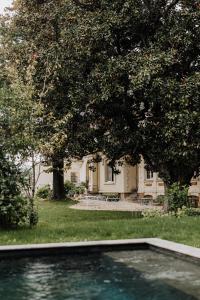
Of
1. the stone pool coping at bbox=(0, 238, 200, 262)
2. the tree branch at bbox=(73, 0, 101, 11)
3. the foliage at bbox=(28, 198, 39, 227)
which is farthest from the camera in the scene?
the tree branch at bbox=(73, 0, 101, 11)

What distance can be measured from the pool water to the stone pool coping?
0.23m

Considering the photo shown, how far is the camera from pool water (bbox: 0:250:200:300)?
8.66 m

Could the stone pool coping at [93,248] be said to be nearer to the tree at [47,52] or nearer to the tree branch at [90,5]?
the tree at [47,52]

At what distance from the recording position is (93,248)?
12984mm

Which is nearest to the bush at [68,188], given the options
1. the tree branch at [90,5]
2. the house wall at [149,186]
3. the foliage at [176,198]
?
the house wall at [149,186]

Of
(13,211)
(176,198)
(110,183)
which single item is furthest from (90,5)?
(110,183)

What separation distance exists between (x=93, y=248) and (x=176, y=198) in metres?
11.9

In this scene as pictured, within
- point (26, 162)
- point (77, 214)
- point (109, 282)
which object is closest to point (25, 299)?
point (109, 282)

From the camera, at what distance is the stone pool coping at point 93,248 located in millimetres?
12305

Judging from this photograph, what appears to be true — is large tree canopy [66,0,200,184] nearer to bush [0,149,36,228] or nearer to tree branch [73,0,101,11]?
tree branch [73,0,101,11]

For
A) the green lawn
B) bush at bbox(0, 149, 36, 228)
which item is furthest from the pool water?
bush at bbox(0, 149, 36, 228)

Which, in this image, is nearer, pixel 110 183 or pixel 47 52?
pixel 47 52

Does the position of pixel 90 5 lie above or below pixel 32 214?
above

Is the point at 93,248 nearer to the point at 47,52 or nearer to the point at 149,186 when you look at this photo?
the point at 47,52
